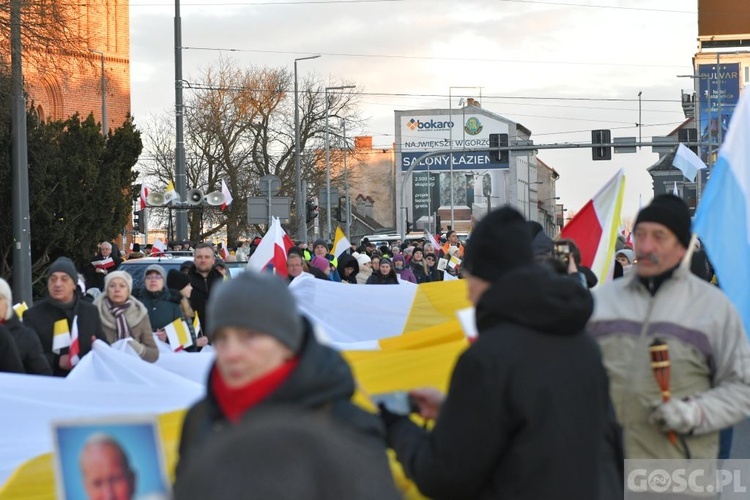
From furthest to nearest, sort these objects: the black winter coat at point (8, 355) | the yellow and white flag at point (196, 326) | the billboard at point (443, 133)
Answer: the billboard at point (443, 133), the yellow and white flag at point (196, 326), the black winter coat at point (8, 355)

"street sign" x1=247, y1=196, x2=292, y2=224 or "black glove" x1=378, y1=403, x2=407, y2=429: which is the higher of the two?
"street sign" x1=247, y1=196, x2=292, y2=224

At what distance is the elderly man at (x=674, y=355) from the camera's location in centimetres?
511

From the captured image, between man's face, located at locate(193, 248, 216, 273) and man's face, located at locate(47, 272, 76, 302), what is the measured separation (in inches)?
143

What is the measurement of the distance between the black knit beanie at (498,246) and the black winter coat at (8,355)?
4.63 m

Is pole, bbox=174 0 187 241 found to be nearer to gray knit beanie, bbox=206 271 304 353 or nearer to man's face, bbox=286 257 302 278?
man's face, bbox=286 257 302 278

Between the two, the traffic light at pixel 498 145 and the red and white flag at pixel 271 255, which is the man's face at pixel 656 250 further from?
the traffic light at pixel 498 145

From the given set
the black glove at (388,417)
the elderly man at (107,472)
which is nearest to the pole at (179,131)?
the black glove at (388,417)

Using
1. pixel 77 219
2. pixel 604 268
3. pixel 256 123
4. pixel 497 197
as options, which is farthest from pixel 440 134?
pixel 604 268

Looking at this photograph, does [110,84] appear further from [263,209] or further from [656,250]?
[656,250]

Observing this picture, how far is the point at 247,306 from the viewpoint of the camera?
118 inches

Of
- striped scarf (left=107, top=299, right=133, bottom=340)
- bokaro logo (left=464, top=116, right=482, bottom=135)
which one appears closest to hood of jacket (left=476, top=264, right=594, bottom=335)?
striped scarf (left=107, top=299, right=133, bottom=340)

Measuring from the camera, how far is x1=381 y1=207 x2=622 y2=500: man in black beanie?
390cm

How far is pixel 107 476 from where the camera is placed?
3.48 m

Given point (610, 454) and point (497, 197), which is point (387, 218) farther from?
point (610, 454)
